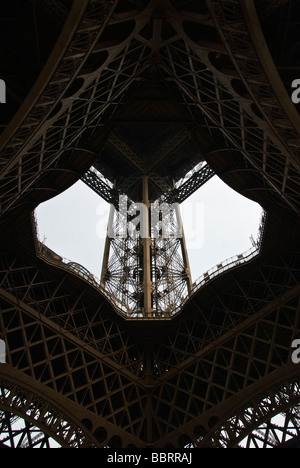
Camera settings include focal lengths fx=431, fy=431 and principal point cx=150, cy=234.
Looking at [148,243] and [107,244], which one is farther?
[107,244]

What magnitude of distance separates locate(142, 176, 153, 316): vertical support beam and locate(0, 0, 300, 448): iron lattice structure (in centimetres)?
18

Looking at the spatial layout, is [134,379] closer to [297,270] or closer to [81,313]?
[81,313]

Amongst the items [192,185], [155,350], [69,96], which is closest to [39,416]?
[155,350]

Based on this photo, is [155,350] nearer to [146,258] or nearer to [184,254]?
[146,258]

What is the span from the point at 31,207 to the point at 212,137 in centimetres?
972

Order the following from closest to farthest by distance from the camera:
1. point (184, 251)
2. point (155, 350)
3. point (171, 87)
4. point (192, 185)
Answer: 1. point (171, 87)
2. point (155, 350)
3. point (184, 251)
4. point (192, 185)

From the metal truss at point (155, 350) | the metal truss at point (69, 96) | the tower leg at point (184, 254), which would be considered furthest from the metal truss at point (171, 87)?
the tower leg at point (184, 254)

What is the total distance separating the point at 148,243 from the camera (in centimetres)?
3428

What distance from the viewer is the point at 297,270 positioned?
22969mm

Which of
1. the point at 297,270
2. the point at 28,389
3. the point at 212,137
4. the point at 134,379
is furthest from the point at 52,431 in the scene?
the point at 212,137

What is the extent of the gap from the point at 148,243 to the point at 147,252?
121cm

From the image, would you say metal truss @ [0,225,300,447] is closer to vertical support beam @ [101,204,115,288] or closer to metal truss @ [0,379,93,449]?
metal truss @ [0,379,93,449]

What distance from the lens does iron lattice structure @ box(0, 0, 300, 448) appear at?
1468cm
